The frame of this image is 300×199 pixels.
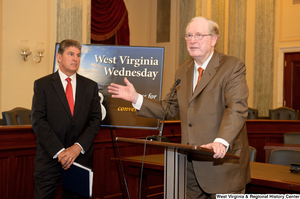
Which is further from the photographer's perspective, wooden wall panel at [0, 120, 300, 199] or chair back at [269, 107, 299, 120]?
chair back at [269, 107, 299, 120]

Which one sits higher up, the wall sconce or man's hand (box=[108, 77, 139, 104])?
the wall sconce

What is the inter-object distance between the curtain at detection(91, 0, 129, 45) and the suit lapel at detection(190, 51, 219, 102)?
7.36m

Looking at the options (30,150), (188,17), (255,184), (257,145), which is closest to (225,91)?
(255,184)

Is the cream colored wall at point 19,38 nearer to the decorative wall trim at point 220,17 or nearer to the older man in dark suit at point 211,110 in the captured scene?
the older man in dark suit at point 211,110

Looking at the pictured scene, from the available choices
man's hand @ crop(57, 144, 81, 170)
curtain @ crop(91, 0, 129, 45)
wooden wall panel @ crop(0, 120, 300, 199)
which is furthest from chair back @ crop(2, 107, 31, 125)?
curtain @ crop(91, 0, 129, 45)

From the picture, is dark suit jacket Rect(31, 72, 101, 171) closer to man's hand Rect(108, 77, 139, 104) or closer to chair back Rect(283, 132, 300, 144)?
man's hand Rect(108, 77, 139, 104)

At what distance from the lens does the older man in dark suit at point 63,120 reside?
272 cm

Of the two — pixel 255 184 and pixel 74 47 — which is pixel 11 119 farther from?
pixel 255 184

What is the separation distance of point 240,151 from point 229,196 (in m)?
0.84

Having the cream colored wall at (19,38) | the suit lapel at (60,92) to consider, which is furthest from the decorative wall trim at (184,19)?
the suit lapel at (60,92)

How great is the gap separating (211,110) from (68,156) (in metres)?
1.25

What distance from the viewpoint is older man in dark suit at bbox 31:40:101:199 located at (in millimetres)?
2725

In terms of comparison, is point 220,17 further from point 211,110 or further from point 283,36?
point 211,110

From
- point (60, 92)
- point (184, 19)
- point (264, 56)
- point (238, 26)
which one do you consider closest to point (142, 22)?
point (184, 19)
